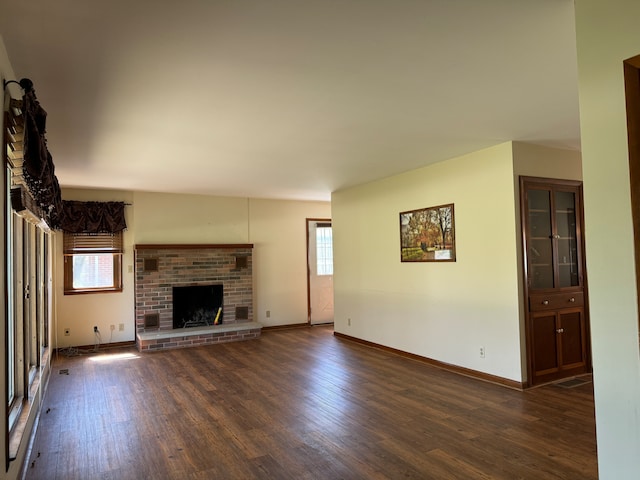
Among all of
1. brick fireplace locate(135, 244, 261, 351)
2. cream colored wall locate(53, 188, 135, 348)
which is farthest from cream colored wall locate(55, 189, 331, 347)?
brick fireplace locate(135, 244, 261, 351)

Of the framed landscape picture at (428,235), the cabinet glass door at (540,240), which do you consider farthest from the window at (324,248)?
the cabinet glass door at (540,240)

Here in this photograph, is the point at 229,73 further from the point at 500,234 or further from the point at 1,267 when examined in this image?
the point at 500,234

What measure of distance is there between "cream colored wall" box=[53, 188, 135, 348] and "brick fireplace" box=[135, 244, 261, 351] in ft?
0.70

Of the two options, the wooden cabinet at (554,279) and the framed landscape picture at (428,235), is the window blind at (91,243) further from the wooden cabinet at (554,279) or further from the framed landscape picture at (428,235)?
the wooden cabinet at (554,279)

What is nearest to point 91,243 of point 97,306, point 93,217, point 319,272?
point 93,217

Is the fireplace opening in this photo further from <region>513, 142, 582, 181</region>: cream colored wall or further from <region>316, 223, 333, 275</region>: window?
<region>513, 142, 582, 181</region>: cream colored wall

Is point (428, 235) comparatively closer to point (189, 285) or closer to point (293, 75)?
point (293, 75)

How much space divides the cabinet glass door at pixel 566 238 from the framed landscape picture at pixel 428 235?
1.10m

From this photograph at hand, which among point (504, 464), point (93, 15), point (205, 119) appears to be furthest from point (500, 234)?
point (93, 15)

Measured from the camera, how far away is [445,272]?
5000 mm

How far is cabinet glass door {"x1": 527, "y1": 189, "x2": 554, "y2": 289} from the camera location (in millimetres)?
4355

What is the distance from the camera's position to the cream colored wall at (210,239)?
6598 millimetres

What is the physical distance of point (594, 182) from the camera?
169cm

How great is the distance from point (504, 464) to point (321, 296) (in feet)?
19.8
